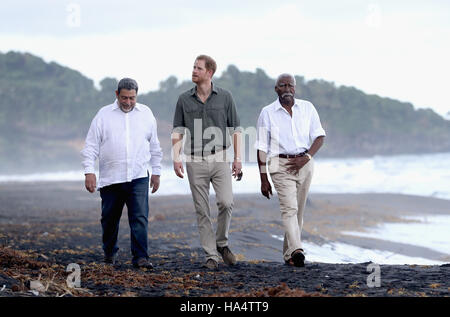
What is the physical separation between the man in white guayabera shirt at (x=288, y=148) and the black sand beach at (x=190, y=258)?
0.65m

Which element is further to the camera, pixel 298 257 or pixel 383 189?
pixel 383 189

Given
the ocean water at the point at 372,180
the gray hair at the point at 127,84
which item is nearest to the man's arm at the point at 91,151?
the gray hair at the point at 127,84

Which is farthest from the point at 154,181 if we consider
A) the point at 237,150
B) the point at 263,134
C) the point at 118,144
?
the point at 263,134

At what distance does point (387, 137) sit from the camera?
3868 inches

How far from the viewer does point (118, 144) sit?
25.3ft

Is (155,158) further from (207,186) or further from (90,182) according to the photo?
(90,182)

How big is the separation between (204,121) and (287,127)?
1061 millimetres

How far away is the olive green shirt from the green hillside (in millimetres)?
76572

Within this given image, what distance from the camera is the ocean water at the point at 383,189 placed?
43.5ft

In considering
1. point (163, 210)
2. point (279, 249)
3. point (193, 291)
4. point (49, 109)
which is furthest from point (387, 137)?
point (193, 291)

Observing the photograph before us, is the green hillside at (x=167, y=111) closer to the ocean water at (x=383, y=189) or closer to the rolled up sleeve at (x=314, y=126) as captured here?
the ocean water at (x=383, y=189)

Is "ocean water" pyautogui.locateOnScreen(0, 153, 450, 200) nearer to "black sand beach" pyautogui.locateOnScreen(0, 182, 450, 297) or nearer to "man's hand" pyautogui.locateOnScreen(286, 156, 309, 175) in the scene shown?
"black sand beach" pyautogui.locateOnScreen(0, 182, 450, 297)

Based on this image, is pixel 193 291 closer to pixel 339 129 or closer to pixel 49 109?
pixel 339 129
